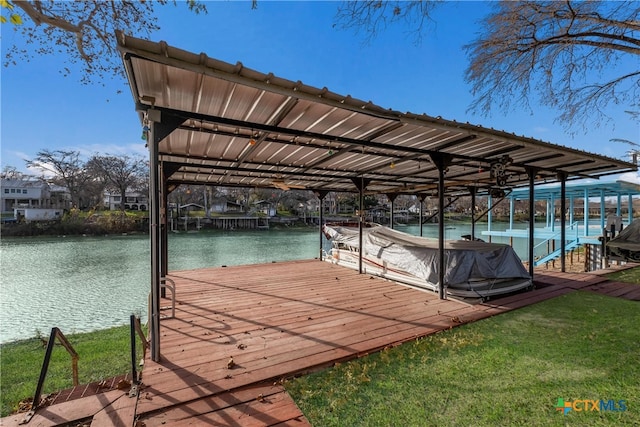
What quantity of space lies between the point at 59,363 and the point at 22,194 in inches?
2117

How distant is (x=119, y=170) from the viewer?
38.4 meters

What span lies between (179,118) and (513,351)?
13.7ft

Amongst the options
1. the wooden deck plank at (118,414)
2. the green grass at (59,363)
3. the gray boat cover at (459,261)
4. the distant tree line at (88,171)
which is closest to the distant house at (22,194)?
the distant tree line at (88,171)

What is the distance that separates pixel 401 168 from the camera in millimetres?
6219

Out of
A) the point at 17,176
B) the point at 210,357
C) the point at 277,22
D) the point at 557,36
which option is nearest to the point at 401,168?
the point at 557,36

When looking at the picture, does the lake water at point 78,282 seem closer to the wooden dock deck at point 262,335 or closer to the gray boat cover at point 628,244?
the wooden dock deck at point 262,335

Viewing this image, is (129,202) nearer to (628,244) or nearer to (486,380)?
(486,380)

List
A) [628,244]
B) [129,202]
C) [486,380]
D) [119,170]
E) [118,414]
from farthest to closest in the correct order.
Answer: [129,202], [119,170], [628,244], [486,380], [118,414]

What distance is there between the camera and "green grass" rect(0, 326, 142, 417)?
132 inches

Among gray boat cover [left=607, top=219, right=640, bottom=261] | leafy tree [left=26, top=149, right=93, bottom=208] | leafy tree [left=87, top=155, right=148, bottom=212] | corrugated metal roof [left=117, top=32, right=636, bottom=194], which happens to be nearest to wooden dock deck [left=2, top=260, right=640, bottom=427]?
gray boat cover [left=607, top=219, right=640, bottom=261]

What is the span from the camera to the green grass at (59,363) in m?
3.36

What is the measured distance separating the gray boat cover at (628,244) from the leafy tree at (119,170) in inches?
1759

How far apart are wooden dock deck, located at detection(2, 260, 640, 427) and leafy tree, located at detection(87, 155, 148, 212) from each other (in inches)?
1575

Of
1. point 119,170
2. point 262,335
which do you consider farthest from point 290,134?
point 119,170
